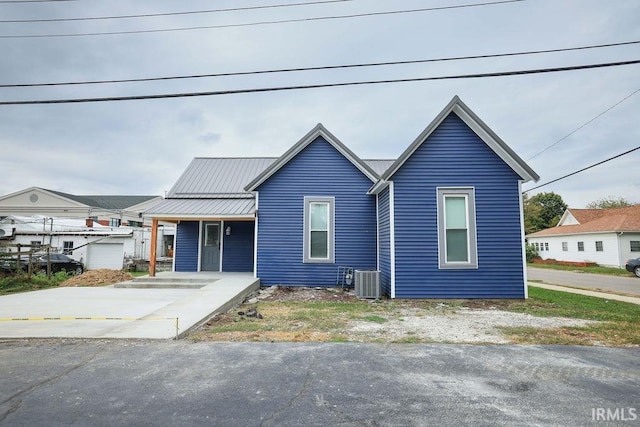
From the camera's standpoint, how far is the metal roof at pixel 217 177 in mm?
14852

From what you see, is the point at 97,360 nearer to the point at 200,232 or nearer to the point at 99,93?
the point at 99,93

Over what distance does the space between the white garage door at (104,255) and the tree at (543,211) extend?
5386 cm

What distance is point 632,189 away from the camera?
52.2 metres

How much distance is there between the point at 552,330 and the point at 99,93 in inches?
495

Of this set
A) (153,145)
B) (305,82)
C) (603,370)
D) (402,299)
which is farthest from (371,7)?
(153,145)

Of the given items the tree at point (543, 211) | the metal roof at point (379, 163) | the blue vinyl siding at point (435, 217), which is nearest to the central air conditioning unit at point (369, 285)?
the blue vinyl siding at point (435, 217)

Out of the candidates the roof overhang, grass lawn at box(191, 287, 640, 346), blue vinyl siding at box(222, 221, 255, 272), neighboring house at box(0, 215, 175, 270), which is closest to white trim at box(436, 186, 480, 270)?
grass lawn at box(191, 287, 640, 346)

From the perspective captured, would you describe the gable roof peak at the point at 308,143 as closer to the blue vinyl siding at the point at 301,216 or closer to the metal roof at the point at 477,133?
the blue vinyl siding at the point at 301,216

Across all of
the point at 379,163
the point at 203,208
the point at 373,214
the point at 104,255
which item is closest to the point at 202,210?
the point at 203,208

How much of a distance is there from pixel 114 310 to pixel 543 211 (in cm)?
6023

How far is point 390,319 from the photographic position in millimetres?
7227

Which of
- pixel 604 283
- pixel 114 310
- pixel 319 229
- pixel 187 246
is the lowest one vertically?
pixel 604 283

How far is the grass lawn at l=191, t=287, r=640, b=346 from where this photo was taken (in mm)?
5711

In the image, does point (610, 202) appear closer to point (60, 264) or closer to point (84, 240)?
point (84, 240)
